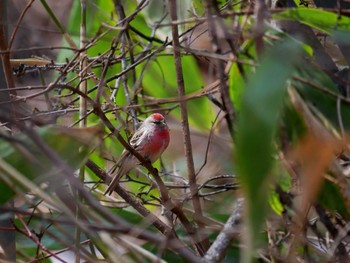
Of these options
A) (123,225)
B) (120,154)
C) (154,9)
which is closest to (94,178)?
(120,154)

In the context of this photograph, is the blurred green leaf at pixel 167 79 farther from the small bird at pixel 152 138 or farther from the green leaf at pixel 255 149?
the green leaf at pixel 255 149

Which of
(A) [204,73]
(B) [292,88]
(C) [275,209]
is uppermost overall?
(B) [292,88]

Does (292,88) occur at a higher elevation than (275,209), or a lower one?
higher

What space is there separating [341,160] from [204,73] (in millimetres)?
3035

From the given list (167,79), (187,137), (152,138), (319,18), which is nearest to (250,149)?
(319,18)

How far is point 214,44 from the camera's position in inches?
50.6

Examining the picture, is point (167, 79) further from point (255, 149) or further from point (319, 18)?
point (255, 149)

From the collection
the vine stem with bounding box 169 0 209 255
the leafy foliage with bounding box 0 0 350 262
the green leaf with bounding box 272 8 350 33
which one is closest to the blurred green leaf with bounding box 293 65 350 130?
the leafy foliage with bounding box 0 0 350 262

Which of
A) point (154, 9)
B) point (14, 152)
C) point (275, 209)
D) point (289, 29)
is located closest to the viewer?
point (14, 152)

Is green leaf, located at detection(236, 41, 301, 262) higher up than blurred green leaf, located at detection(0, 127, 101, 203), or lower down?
higher up

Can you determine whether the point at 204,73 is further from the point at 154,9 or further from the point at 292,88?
the point at 292,88

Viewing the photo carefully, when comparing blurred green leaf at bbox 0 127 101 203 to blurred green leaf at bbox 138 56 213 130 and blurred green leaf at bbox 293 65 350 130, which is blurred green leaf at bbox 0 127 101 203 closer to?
blurred green leaf at bbox 293 65 350 130

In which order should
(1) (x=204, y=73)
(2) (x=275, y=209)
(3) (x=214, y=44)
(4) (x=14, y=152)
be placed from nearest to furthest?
(3) (x=214, y=44) → (4) (x=14, y=152) → (2) (x=275, y=209) → (1) (x=204, y=73)

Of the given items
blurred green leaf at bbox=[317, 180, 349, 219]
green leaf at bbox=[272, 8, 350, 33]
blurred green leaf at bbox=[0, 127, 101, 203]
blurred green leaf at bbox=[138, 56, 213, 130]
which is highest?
green leaf at bbox=[272, 8, 350, 33]
